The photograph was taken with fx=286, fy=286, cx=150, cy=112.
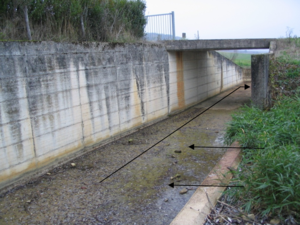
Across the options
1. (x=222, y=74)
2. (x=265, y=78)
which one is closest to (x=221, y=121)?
(x=265, y=78)

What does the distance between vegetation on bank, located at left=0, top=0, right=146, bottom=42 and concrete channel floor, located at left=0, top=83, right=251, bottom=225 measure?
2875 mm

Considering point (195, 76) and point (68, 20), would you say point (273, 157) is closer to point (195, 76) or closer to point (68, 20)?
point (68, 20)

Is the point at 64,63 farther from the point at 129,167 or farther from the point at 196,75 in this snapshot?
the point at 196,75

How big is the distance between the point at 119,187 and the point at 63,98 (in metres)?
2.22

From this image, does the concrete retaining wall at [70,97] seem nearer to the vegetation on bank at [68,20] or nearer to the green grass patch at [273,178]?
the vegetation on bank at [68,20]

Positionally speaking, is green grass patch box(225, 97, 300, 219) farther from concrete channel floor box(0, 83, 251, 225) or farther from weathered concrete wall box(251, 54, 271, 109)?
weathered concrete wall box(251, 54, 271, 109)

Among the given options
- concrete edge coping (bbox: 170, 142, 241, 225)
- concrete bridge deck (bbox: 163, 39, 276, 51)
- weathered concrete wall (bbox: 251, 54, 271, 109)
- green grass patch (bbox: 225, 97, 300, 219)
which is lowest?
concrete edge coping (bbox: 170, 142, 241, 225)

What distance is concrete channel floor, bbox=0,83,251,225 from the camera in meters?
3.99

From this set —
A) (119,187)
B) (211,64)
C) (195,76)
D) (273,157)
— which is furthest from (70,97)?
(211,64)

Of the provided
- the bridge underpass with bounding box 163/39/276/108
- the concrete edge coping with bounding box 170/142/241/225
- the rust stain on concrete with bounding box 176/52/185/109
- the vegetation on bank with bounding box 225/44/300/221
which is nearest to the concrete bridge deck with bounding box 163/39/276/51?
the bridge underpass with bounding box 163/39/276/108

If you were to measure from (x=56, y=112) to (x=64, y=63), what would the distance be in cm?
100

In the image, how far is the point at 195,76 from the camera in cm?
1145

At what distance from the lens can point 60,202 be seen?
4.36m

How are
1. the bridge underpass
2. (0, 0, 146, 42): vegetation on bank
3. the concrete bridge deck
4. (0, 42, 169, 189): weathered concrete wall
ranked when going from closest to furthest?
(0, 42, 169, 189): weathered concrete wall
(0, 0, 146, 42): vegetation on bank
the bridge underpass
the concrete bridge deck
